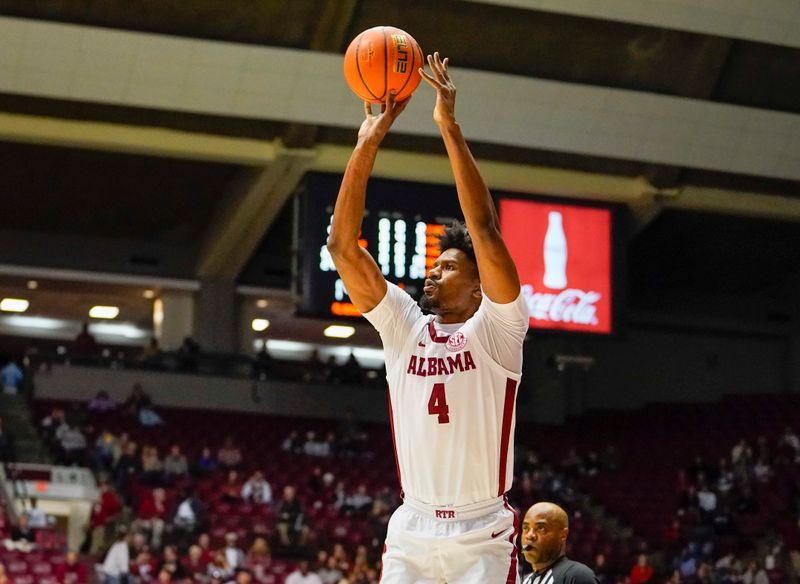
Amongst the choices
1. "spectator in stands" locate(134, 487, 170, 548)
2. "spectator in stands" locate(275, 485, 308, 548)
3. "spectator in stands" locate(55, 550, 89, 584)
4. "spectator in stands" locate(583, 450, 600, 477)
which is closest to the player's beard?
"spectator in stands" locate(55, 550, 89, 584)

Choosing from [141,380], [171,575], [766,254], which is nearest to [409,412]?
[171,575]

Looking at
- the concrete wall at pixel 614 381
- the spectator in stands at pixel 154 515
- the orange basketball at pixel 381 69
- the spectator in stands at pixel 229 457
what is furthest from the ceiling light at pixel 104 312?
the orange basketball at pixel 381 69

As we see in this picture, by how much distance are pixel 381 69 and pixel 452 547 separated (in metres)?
1.56

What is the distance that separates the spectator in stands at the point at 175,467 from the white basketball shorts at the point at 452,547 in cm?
1630

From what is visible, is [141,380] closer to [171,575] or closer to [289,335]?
[289,335]

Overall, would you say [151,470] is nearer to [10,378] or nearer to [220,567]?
[220,567]

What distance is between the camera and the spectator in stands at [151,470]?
65.6 feet

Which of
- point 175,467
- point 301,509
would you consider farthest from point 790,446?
point 175,467

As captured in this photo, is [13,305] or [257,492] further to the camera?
[13,305]

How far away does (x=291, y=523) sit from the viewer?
1945 cm

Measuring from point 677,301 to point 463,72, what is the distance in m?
12.4

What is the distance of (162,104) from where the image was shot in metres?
20.4

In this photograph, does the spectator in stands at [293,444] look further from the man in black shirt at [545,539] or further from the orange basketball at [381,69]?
the orange basketball at [381,69]

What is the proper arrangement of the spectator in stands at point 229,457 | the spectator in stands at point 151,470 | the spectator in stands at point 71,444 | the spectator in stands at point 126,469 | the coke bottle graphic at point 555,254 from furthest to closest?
the spectator in stands at point 229,457, the coke bottle graphic at point 555,254, the spectator in stands at point 71,444, the spectator in stands at point 151,470, the spectator in stands at point 126,469
